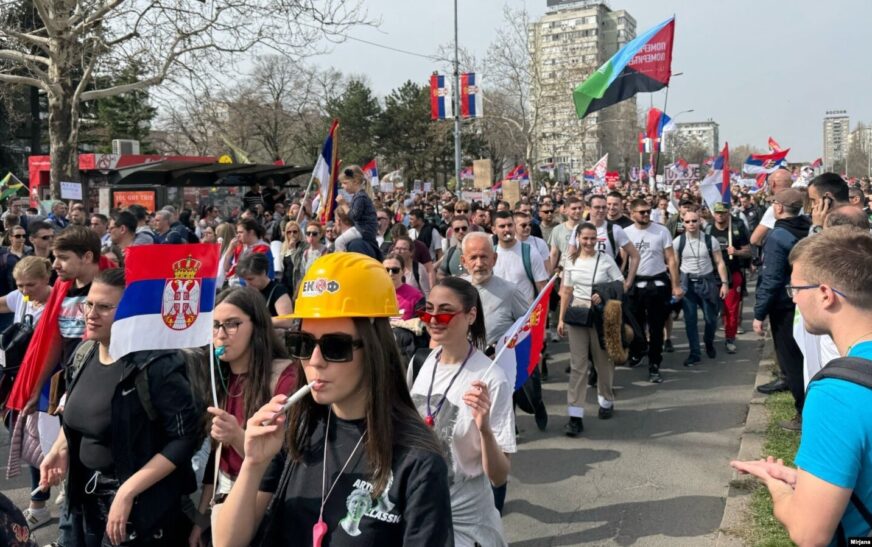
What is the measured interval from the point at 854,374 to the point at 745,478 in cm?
358

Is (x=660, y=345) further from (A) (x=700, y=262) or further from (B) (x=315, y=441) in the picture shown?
(B) (x=315, y=441)

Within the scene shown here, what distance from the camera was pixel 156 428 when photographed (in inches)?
125

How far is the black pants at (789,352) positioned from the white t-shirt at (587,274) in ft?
4.66

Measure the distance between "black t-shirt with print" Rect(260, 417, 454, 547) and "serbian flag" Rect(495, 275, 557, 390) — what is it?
6.01 ft

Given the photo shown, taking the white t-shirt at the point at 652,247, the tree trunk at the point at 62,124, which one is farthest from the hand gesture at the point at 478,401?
the tree trunk at the point at 62,124

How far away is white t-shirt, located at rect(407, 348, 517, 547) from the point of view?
9.34 feet

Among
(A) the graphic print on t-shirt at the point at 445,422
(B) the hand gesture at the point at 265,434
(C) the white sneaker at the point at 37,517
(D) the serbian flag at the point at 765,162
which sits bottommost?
(C) the white sneaker at the point at 37,517

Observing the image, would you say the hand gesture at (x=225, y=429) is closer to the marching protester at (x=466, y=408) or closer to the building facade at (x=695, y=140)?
the marching protester at (x=466, y=408)

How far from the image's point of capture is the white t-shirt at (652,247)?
8.90 meters

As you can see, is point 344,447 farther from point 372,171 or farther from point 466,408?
point 372,171

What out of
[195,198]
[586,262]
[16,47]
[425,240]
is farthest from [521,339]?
[195,198]

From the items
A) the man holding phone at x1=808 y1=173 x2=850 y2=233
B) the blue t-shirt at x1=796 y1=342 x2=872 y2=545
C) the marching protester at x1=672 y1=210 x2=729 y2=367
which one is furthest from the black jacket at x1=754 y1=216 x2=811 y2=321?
the blue t-shirt at x1=796 y1=342 x2=872 y2=545

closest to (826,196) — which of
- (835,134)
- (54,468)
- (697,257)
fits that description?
(697,257)

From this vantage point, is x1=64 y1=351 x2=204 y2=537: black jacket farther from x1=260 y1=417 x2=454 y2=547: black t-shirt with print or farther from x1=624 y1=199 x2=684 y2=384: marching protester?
x1=624 y1=199 x2=684 y2=384: marching protester
